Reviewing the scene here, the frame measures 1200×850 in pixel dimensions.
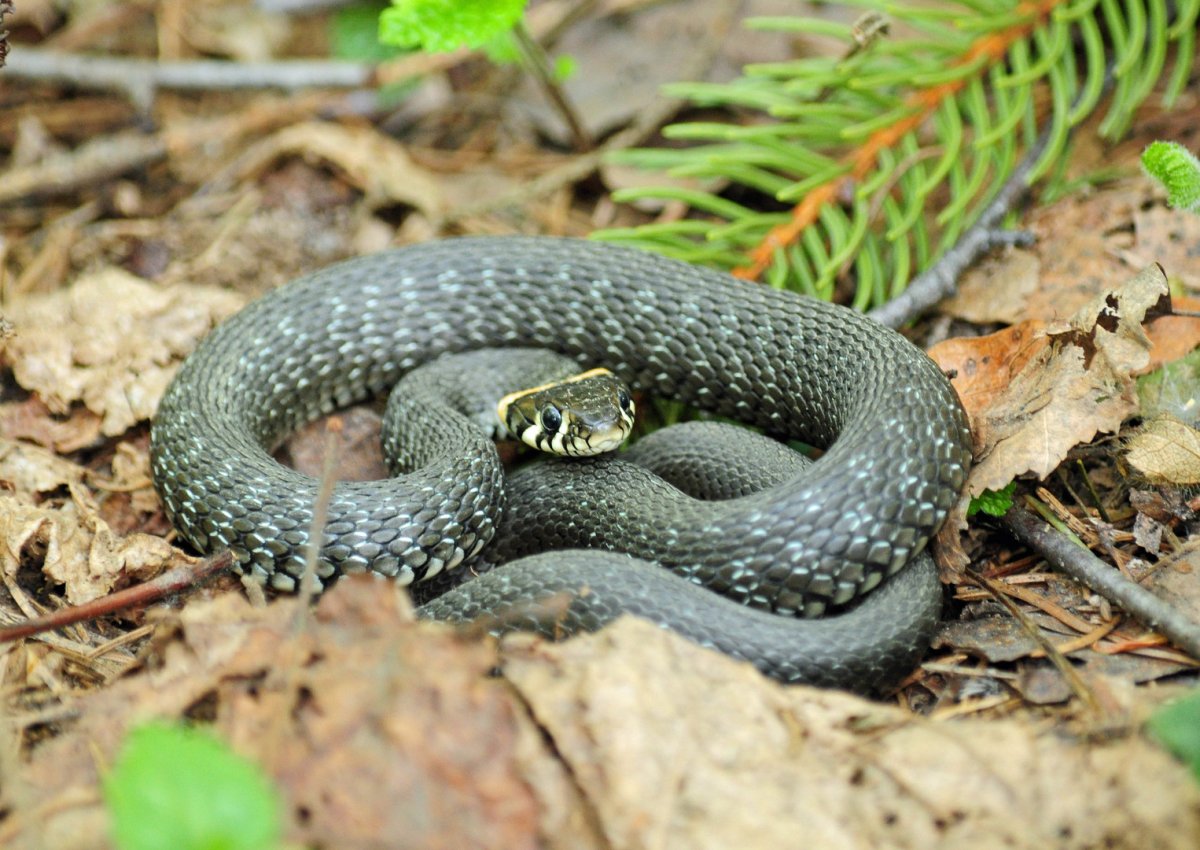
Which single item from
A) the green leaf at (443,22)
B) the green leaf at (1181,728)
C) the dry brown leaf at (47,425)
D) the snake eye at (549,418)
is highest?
the green leaf at (443,22)

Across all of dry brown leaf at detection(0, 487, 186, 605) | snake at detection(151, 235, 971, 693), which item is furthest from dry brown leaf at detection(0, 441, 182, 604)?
snake at detection(151, 235, 971, 693)

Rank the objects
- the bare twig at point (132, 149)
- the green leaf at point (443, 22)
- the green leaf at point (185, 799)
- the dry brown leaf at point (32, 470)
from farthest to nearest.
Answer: the bare twig at point (132, 149) → the green leaf at point (443, 22) → the dry brown leaf at point (32, 470) → the green leaf at point (185, 799)

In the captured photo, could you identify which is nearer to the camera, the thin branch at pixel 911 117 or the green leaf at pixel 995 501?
the green leaf at pixel 995 501

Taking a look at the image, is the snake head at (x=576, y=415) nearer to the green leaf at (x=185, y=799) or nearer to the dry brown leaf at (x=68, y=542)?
the dry brown leaf at (x=68, y=542)

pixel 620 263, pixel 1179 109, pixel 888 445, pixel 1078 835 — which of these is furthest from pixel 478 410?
pixel 1179 109

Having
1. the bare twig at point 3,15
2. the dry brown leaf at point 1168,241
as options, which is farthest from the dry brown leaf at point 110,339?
the dry brown leaf at point 1168,241

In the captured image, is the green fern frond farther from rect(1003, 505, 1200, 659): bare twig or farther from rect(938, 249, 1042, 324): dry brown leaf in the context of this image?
rect(1003, 505, 1200, 659): bare twig
